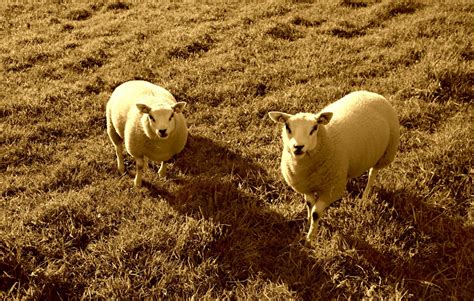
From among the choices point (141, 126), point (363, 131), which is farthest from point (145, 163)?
point (363, 131)

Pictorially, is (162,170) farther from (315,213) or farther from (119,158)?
(315,213)

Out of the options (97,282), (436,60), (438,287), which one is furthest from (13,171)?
(436,60)

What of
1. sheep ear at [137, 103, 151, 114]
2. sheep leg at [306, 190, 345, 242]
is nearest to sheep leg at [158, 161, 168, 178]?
sheep ear at [137, 103, 151, 114]

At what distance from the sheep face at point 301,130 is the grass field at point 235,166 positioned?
113 cm

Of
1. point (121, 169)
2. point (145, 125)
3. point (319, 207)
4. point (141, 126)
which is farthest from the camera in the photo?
point (121, 169)

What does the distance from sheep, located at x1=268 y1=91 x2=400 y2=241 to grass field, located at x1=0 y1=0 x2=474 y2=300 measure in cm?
41

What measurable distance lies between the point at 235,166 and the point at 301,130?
2017 millimetres

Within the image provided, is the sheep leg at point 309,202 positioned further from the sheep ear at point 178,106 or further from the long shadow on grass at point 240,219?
the sheep ear at point 178,106

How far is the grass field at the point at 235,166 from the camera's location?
396 centimetres

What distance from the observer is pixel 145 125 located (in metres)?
5.05

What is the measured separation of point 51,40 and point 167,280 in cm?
812

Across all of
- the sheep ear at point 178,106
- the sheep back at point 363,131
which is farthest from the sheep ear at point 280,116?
the sheep ear at point 178,106

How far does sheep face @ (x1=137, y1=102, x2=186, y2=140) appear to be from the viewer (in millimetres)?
4688

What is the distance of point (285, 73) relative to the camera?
7.91 meters
